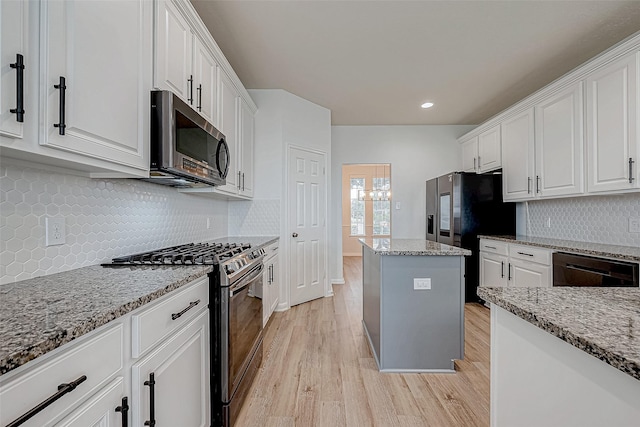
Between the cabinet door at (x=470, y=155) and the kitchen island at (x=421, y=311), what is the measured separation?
299cm

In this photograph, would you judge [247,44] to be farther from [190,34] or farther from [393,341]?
[393,341]

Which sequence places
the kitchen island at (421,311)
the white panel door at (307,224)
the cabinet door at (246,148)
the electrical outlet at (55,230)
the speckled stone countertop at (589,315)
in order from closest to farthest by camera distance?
the speckled stone countertop at (589,315), the electrical outlet at (55,230), the kitchen island at (421,311), the cabinet door at (246,148), the white panel door at (307,224)

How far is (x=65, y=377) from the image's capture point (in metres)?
0.72

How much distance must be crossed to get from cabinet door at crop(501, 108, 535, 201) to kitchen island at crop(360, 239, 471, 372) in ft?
6.41

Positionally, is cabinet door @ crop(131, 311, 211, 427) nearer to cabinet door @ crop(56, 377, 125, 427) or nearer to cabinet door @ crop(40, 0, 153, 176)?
cabinet door @ crop(56, 377, 125, 427)

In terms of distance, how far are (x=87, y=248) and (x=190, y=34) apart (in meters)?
1.41

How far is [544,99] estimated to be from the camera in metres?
3.29

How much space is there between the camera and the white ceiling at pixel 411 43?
2.37 meters

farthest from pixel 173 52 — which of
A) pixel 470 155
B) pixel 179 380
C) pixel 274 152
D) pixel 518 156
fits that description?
pixel 470 155

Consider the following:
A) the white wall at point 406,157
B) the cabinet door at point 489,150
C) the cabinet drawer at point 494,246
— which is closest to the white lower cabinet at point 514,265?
the cabinet drawer at point 494,246

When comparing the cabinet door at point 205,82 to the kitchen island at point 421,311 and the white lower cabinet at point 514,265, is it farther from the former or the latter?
the white lower cabinet at point 514,265

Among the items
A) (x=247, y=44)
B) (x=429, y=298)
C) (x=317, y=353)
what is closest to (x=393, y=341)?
(x=429, y=298)

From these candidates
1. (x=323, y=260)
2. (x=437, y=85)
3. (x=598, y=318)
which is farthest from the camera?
(x=323, y=260)

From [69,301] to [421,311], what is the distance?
2.07 m
